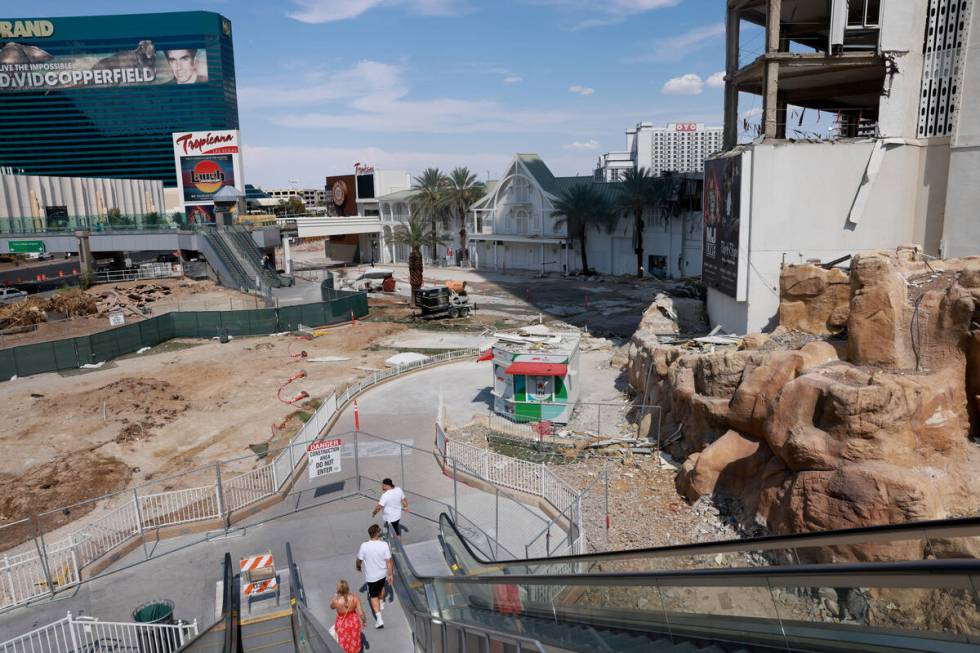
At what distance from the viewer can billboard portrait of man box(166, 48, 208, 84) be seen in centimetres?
13412

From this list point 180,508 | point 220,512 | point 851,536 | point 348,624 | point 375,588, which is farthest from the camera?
point 180,508

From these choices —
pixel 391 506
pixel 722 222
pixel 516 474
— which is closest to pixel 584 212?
pixel 722 222

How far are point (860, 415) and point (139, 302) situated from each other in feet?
155

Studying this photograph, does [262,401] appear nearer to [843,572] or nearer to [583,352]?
[583,352]

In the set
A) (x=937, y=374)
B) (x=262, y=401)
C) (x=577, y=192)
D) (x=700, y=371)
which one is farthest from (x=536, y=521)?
(x=577, y=192)

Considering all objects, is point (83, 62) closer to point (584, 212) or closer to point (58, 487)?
point (584, 212)

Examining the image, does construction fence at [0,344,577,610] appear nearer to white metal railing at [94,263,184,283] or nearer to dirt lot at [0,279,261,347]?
dirt lot at [0,279,261,347]

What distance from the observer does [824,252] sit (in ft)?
90.1

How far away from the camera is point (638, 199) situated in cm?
5784

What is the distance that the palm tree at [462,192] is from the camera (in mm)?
77125

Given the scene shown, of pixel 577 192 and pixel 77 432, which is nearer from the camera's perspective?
pixel 77 432

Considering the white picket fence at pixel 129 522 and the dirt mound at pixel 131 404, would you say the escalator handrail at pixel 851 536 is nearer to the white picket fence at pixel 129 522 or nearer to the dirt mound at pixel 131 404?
the white picket fence at pixel 129 522

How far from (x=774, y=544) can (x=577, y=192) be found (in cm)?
6027

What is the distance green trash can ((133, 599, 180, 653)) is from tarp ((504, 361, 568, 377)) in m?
13.9
